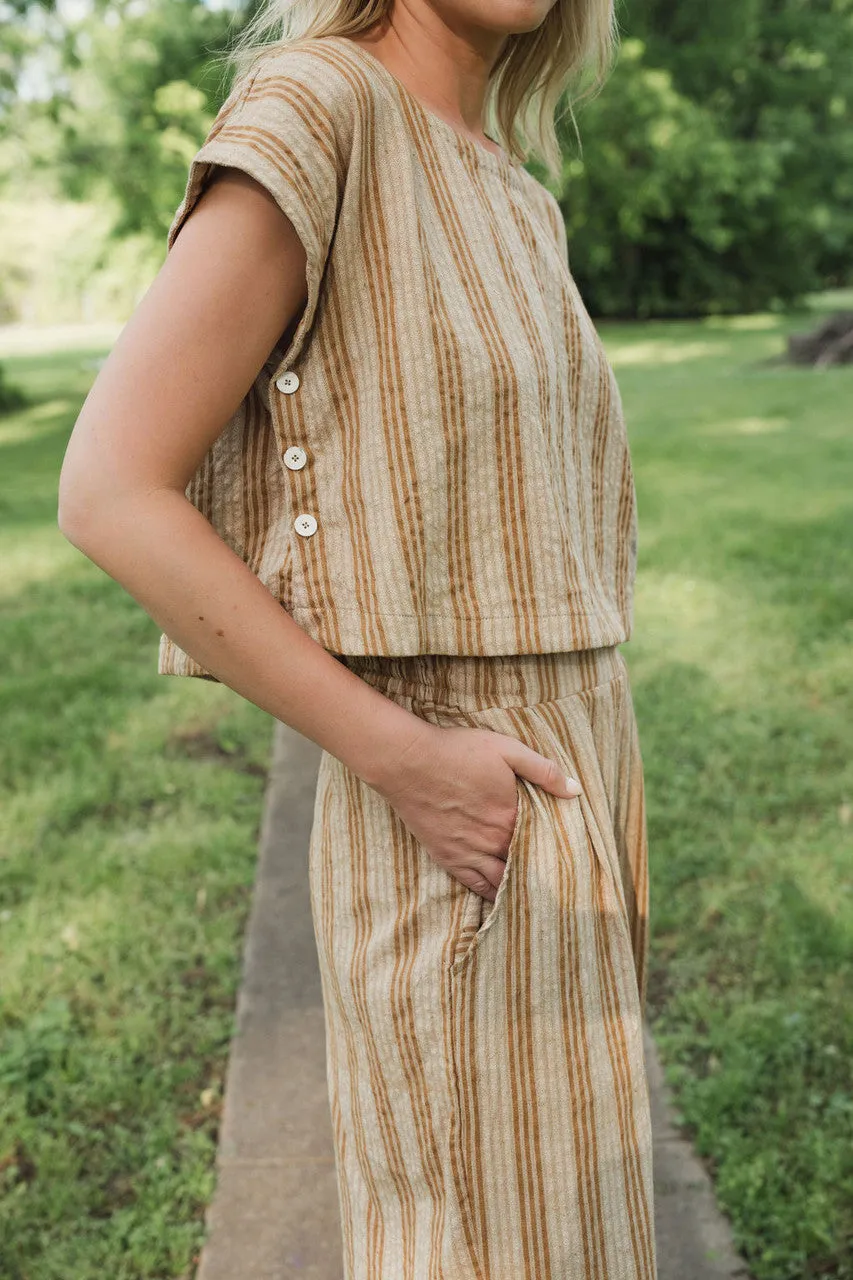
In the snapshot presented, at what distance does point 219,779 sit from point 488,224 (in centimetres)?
314

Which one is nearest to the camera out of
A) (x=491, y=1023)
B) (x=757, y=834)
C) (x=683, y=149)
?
(x=491, y=1023)

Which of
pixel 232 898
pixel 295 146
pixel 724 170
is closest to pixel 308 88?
pixel 295 146

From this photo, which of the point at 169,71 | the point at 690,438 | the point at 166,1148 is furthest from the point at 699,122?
the point at 166,1148

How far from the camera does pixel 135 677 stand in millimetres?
5156

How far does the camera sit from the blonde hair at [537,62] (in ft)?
4.36

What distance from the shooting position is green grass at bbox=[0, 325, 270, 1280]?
2.27 meters

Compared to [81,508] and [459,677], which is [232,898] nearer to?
[459,677]

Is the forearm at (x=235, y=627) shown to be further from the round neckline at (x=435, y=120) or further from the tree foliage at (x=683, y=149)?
the tree foliage at (x=683, y=149)

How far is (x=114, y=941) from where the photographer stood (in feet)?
10.2

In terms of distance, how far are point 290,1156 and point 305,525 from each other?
1754 mm

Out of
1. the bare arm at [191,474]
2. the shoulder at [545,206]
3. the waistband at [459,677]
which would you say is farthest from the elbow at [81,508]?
the shoulder at [545,206]

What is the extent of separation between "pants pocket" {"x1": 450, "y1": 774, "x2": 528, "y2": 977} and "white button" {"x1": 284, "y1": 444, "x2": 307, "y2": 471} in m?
0.36

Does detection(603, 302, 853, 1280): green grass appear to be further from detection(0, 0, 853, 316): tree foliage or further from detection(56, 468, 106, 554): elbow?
detection(0, 0, 853, 316): tree foliage

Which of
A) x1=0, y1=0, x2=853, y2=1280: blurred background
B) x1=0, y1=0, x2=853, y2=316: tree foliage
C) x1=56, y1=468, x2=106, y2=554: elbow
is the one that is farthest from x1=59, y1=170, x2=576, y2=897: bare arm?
x1=0, y1=0, x2=853, y2=316: tree foliage
